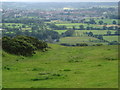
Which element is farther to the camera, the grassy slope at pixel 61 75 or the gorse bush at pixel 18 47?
the gorse bush at pixel 18 47

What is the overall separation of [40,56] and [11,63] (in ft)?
20.5

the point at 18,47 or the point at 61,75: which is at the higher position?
the point at 18,47

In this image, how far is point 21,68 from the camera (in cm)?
2586

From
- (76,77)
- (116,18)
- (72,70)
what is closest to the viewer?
(76,77)

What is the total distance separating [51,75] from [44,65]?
225 inches

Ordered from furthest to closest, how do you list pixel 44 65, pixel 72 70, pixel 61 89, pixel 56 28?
pixel 56 28 → pixel 44 65 → pixel 72 70 → pixel 61 89

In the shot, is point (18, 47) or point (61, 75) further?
point (18, 47)

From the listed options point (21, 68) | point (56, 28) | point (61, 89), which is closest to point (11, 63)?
point (21, 68)

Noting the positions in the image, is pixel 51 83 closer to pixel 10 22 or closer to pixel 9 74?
pixel 9 74

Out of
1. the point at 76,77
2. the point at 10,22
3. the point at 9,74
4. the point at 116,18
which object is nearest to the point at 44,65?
the point at 9,74

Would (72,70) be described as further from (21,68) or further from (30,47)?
(30,47)

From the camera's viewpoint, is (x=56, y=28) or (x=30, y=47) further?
(x=56, y=28)

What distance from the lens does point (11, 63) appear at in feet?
92.6

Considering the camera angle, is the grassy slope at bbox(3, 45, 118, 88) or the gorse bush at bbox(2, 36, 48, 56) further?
the gorse bush at bbox(2, 36, 48, 56)
